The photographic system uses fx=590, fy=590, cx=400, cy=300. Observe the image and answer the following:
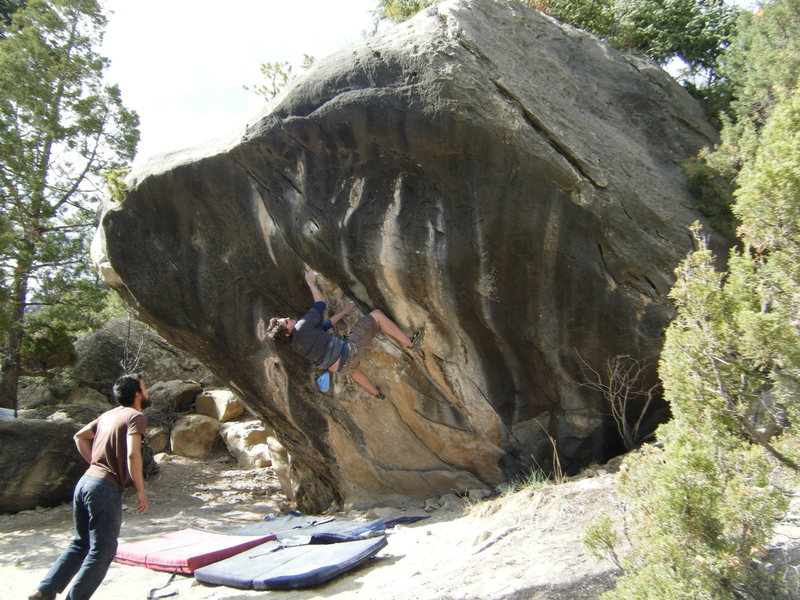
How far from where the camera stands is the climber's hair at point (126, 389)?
450 centimetres

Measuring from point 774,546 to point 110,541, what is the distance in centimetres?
425

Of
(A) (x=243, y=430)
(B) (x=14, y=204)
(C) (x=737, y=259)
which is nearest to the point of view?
(C) (x=737, y=259)

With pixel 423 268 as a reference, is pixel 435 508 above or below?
below

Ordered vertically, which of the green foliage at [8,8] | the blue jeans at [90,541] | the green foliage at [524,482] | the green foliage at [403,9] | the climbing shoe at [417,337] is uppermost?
the green foliage at [8,8]

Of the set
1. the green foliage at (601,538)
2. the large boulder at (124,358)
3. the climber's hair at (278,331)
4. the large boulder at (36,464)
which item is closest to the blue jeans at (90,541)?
the climber's hair at (278,331)

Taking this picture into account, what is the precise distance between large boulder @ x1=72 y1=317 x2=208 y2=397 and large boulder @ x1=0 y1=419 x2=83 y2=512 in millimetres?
4632

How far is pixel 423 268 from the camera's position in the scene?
248 inches

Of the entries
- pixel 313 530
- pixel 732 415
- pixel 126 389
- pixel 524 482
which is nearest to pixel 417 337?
pixel 524 482

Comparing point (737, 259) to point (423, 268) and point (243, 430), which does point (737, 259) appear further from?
point (243, 430)

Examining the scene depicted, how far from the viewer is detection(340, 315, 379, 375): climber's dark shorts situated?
21.4ft

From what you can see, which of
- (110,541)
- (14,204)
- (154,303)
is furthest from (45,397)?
(110,541)

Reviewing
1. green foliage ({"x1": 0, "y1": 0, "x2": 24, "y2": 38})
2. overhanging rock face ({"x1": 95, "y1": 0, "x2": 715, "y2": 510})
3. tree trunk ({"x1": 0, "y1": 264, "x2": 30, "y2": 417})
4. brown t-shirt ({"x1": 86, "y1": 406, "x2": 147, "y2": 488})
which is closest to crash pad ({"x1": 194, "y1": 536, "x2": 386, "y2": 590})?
brown t-shirt ({"x1": 86, "y1": 406, "x2": 147, "y2": 488})

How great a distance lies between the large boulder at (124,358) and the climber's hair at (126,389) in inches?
404

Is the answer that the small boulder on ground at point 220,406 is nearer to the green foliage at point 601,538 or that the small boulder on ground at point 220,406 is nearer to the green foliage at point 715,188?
the green foliage at point 715,188
